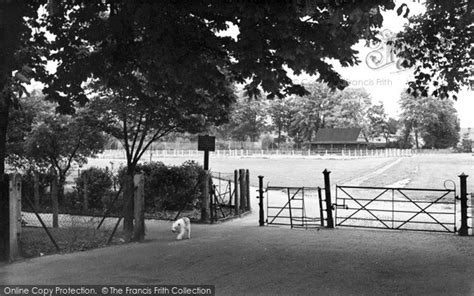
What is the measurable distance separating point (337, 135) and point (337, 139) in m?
1.12

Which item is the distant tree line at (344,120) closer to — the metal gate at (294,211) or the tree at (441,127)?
the tree at (441,127)

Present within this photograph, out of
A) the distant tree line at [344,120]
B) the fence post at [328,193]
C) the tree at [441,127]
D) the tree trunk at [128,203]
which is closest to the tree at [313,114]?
the distant tree line at [344,120]

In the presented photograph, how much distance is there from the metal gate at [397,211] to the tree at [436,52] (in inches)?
115

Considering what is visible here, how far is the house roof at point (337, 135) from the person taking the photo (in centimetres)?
9412

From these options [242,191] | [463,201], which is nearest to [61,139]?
[242,191]

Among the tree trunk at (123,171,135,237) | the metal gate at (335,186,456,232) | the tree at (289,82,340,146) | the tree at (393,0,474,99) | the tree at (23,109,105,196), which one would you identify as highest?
the tree at (289,82,340,146)

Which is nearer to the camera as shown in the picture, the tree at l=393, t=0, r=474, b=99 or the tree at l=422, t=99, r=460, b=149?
the tree at l=393, t=0, r=474, b=99

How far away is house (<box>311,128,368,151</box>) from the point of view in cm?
9412

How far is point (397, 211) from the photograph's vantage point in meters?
13.1

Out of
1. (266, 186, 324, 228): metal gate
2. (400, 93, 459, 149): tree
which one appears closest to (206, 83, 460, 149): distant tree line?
(400, 93, 459, 149): tree

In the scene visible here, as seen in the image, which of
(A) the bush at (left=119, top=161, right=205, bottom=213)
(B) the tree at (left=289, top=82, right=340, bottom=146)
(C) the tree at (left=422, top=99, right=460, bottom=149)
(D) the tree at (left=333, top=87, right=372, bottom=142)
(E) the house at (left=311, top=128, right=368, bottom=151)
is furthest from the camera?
(D) the tree at (left=333, top=87, right=372, bottom=142)

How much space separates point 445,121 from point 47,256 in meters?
103

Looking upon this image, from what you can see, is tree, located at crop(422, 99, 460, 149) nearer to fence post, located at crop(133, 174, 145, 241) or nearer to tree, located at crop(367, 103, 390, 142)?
tree, located at crop(367, 103, 390, 142)

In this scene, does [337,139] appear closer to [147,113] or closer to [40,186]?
[40,186]
